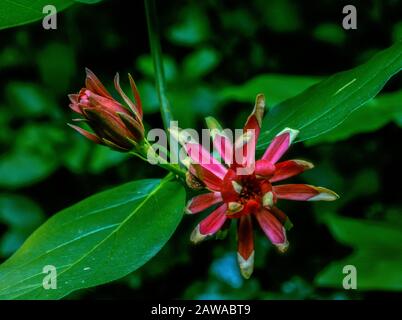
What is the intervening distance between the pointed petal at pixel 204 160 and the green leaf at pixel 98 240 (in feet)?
0.29

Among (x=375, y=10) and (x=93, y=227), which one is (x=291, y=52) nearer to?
(x=375, y=10)

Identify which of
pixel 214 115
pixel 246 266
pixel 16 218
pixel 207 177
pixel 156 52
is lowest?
pixel 246 266

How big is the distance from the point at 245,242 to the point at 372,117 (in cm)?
109

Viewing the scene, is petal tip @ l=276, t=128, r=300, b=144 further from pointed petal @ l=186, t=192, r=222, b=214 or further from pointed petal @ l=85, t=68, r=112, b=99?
pointed petal @ l=85, t=68, r=112, b=99

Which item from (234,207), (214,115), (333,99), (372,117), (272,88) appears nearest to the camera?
(234,207)

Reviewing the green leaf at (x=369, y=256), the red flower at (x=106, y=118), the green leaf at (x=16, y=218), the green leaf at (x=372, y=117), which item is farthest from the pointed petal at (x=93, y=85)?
the green leaf at (x=16, y=218)

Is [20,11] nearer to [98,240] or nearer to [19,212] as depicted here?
[98,240]

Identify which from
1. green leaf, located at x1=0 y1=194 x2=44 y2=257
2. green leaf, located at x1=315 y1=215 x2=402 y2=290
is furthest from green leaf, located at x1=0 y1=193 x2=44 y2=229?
green leaf, located at x1=315 y1=215 x2=402 y2=290

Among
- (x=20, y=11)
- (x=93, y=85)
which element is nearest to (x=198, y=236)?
Answer: (x=93, y=85)

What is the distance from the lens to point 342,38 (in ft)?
8.78

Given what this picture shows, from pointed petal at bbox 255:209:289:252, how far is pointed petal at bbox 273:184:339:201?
3cm

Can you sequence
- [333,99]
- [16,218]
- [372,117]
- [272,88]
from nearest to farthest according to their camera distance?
[333,99]
[372,117]
[272,88]
[16,218]

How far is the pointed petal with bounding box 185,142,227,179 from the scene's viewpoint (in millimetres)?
849

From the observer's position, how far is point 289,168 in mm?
846
